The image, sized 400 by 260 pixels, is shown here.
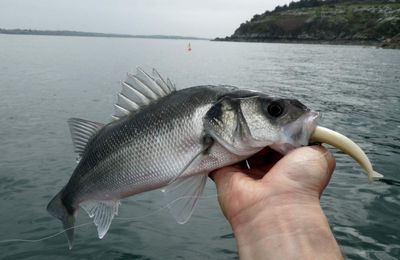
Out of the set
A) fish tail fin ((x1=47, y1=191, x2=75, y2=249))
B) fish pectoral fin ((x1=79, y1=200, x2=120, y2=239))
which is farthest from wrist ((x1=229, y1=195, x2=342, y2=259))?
fish tail fin ((x1=47, y1=191, x2=75, y2=249))

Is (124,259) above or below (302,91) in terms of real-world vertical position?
above

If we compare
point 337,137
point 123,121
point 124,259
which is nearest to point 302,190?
point 337,137

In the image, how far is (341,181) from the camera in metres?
12.1

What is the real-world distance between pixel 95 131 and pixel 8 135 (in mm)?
12905

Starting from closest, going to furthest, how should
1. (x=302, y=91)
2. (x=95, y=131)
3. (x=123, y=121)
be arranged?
1. (x=123, y=121)
2. (x=95, y=131)
3. (x=302, y=91)

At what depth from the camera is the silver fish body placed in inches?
157

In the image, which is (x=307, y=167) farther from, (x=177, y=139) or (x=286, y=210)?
(x=177, y=139)

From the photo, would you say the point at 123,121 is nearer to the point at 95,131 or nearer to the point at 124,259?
the point at 95,131

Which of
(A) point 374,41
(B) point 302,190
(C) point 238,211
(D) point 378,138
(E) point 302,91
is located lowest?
(A) point 374,41

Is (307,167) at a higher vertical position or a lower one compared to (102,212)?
higher

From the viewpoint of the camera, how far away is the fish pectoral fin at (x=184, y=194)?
4.41 metres

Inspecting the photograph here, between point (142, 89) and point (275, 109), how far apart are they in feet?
5.15

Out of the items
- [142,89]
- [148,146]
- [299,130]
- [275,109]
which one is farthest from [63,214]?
[299,130]

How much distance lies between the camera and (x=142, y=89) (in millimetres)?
4715
